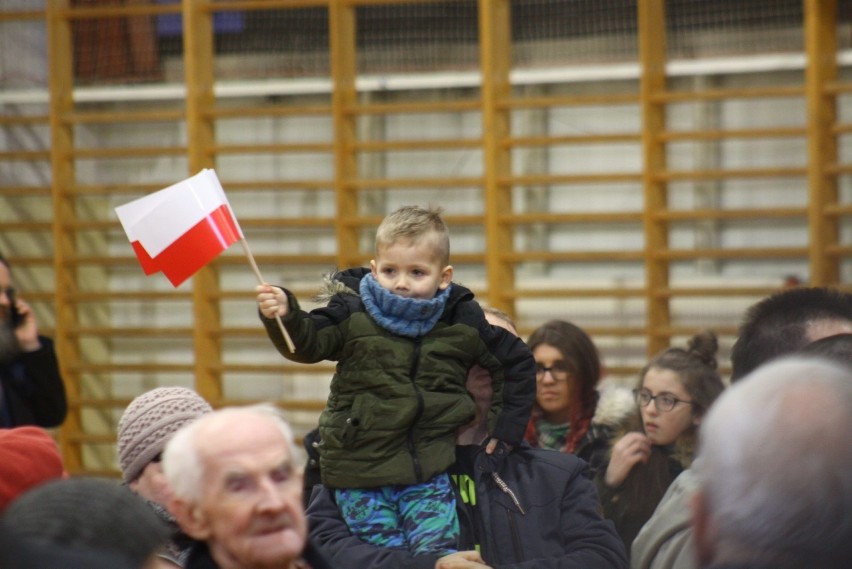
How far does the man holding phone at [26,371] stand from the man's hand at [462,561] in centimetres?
185

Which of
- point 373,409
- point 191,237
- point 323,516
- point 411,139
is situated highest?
point 411,139

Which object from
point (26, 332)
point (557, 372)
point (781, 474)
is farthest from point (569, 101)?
point (781, 474)

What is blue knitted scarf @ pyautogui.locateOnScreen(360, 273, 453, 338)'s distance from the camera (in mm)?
2361

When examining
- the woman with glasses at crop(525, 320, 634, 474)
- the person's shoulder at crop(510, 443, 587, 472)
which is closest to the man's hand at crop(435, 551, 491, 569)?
the person's shoulder at crop(510, 443, 587, 472)

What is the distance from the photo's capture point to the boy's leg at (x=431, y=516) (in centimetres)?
228

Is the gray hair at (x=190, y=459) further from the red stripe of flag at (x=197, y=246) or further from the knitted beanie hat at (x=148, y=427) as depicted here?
the red stripe of flag at (x=197, y=246)

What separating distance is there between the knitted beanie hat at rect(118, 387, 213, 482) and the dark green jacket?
0.23 m

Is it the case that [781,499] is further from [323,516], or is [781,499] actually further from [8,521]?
[323,516]

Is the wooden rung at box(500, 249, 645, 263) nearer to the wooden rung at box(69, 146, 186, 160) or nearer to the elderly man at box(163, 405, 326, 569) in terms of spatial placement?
the wooden rung at box(69, 146, 186, 160)

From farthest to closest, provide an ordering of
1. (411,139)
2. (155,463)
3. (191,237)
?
(411,139) → (191,237) → (155,463)

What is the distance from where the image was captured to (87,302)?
6.52m

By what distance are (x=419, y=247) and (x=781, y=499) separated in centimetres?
123

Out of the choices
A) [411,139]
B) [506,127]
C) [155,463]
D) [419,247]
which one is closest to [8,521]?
[155,463]

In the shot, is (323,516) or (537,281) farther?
(537,281)
